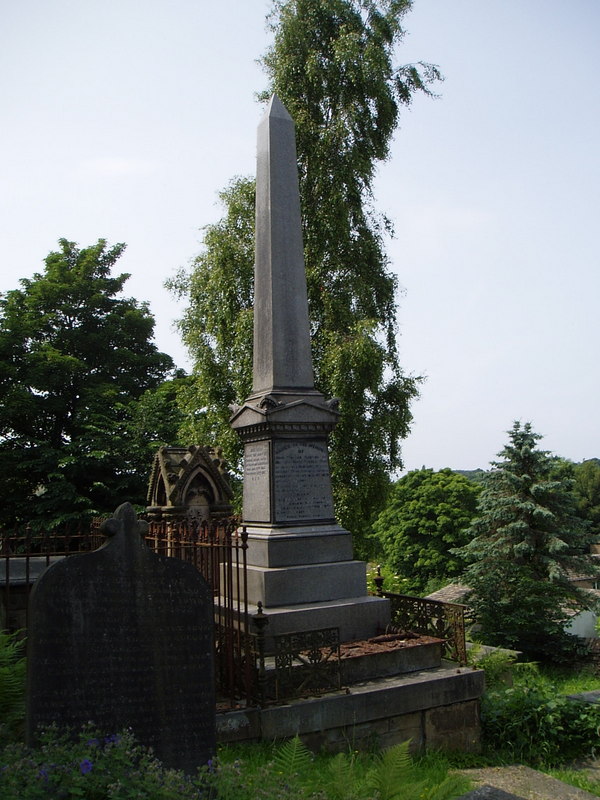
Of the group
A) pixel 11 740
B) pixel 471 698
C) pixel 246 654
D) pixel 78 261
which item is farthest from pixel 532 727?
pixel 78 261

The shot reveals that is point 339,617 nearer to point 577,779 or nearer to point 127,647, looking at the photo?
point 577,779

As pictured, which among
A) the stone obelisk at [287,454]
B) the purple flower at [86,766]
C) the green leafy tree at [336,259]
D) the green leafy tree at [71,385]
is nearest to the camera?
the purple flower at [86,766]

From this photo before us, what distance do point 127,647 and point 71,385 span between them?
61.0 ft

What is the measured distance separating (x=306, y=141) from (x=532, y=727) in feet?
49.3

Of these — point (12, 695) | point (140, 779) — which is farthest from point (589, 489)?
point (140, 779)

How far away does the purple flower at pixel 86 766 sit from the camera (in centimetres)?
306

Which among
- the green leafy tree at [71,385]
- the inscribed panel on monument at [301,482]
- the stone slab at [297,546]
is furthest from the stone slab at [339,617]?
the green leafy tree at [71,385]

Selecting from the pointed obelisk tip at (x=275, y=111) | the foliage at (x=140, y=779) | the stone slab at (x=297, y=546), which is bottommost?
the foliage at (x=140, y=779)

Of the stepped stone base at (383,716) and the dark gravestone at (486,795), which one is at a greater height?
the dark gravestone at (486,795)

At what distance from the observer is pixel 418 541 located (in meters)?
29.4

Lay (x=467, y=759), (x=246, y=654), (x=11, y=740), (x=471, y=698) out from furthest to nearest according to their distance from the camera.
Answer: (x=471, y=698) < (x=467, y=759) < (x=246, y=654) < (x=11, y=740)

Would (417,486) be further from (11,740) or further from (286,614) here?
(11,740)

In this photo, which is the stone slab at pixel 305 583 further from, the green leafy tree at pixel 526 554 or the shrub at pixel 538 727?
the green leafy tree at pixel 526 554

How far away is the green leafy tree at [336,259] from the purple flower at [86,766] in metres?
12.9
